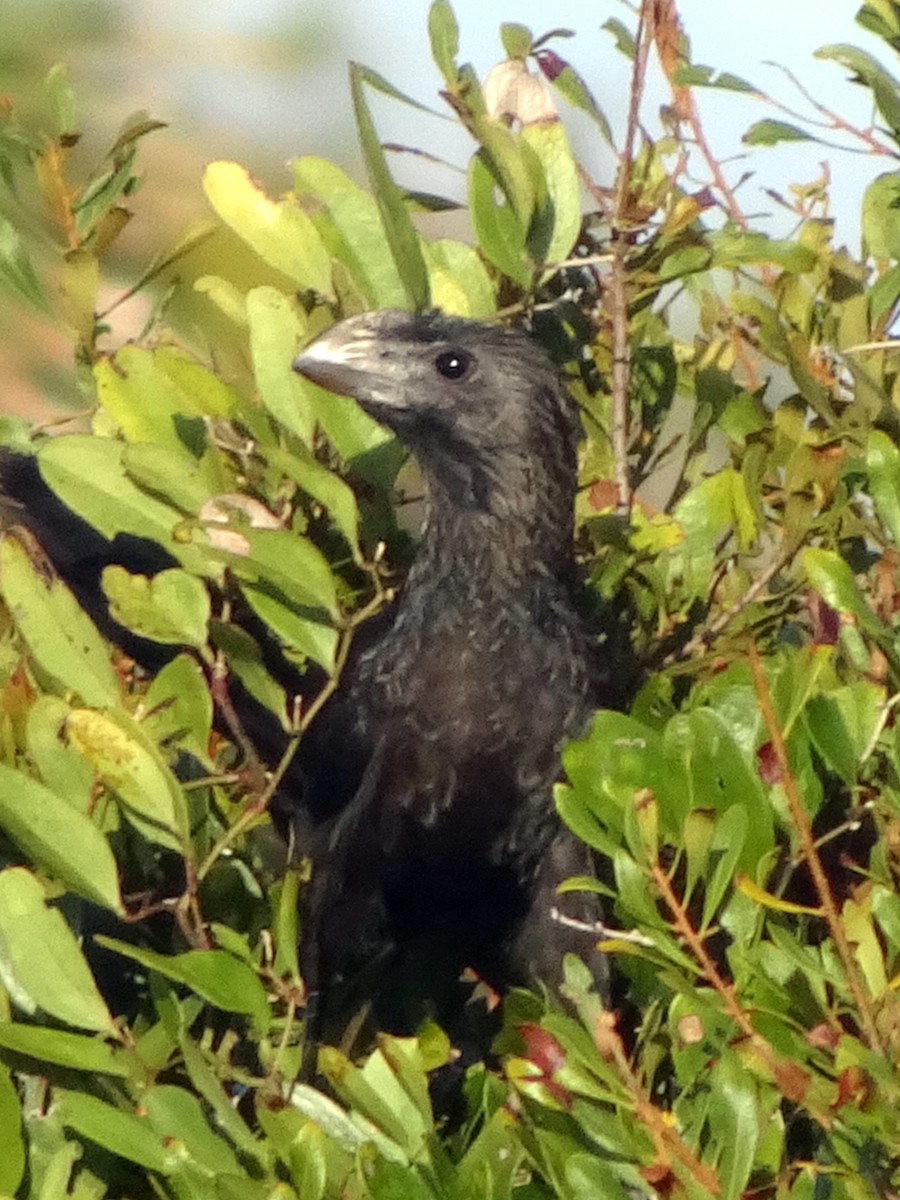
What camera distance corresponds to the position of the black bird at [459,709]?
7.34 ft

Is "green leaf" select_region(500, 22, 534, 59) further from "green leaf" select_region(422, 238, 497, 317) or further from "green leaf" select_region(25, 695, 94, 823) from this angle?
"green leaf" select_region(25, 695, 94, 823)

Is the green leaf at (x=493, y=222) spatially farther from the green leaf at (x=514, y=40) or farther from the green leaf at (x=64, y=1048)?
the green leaf at (x=64, y=1048)

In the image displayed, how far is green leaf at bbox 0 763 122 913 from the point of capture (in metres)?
1.51

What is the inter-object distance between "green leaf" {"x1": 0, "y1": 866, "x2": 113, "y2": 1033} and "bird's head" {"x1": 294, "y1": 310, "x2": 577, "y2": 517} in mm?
790

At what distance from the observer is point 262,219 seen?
2.04 meters

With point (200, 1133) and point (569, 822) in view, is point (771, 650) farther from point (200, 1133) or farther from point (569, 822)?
point (200, 1133)

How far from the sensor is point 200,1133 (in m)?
1.49

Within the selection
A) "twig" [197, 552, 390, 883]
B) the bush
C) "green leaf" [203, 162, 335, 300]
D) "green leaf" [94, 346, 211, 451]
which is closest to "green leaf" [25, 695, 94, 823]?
the bush

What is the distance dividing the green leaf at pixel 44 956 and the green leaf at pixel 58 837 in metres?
0.02

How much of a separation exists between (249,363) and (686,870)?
0.81m

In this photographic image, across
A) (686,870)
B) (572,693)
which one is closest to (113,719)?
(686,870)

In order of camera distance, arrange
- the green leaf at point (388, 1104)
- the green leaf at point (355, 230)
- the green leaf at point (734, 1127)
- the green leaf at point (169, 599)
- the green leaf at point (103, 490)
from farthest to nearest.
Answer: the green leaf at point (355, 230) → the green leaf at point (103, 490) → the green leaf at point (169, 599) → the green leaf at point (388, 1104) → the green leaf at point (734, 1127)

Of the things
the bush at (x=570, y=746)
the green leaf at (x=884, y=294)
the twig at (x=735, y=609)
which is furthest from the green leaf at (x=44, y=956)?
the green leaf at (x=884, y=294)

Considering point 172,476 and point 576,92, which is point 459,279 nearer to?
point 576,92
